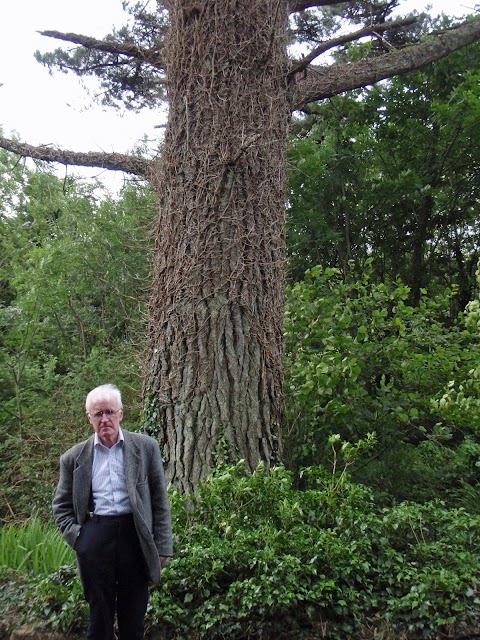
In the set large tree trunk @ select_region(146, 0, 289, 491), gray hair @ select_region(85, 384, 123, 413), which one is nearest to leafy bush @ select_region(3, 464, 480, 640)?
large tree trunk @ select_region(146, 0, 289, 491)

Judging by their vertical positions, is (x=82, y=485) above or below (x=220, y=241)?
below

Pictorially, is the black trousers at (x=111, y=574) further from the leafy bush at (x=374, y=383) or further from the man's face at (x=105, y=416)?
the leafy bush at (x=374, y=383)

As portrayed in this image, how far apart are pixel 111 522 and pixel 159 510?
→ 0.30 meters

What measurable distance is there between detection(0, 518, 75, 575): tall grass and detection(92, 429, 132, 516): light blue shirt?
1.12m

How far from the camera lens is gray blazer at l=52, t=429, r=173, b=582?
335 centimetres

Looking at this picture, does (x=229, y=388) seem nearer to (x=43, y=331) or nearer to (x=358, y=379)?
(x=358, y=379)

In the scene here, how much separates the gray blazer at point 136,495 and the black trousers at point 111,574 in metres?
0.08

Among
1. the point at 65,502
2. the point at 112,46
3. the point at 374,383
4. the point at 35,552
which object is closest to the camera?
the point at 65,502

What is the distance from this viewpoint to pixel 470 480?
24.2 feet

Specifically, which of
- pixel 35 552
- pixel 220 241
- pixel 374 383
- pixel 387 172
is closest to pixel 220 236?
pixel 220 241

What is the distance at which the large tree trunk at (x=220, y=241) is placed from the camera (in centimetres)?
544

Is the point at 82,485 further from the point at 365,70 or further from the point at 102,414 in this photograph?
the point at 365,70

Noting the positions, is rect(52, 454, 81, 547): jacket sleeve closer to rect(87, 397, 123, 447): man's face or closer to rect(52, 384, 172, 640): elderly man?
rect(52, 384, 172, 640): elderly man

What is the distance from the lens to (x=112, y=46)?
7.63m
